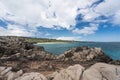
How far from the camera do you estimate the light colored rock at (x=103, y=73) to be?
42.6 feet

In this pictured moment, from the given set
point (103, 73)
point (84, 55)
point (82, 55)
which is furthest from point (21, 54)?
point (103, 73)

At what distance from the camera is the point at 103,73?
44.2 feet

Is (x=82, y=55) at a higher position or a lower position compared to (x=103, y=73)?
lower

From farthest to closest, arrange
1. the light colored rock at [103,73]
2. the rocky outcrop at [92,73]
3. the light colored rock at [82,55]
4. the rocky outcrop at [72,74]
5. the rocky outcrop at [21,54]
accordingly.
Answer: the light colored rock at [82,55]
the rocky outcrop at [21,54]
the rocky outcrop at [72,74]
the rocky outcrop at [92,73]
the light colored rock at [103,73]

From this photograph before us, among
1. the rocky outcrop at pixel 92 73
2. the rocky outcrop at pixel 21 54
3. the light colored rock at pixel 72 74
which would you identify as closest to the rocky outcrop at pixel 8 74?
the rocky outcrop at pixel 92 73

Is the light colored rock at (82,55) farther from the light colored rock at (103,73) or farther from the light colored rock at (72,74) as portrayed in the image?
the light colored rock at (103,73)

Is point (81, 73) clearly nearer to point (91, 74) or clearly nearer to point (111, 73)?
point (91, 74)

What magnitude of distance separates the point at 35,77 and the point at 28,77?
0.62 meters

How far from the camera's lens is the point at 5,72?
1931cm

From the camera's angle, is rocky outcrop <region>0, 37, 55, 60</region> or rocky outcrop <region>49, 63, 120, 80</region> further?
rocky outcrop <region>0, 37, 55, 60</region>

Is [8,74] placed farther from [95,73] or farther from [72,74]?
[95,73]

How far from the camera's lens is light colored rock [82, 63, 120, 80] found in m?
13.0

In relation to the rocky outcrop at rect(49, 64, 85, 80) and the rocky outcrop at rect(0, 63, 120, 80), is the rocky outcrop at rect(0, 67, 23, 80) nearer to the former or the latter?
the rocky outcrop at rect(0, 63, 120, 80)

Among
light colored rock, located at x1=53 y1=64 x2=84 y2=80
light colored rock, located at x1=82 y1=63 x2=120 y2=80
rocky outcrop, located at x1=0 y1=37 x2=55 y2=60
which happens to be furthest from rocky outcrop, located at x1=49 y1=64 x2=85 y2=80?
rocky outcrop, located at x1=0 y1=37 x2=55 y2=60
